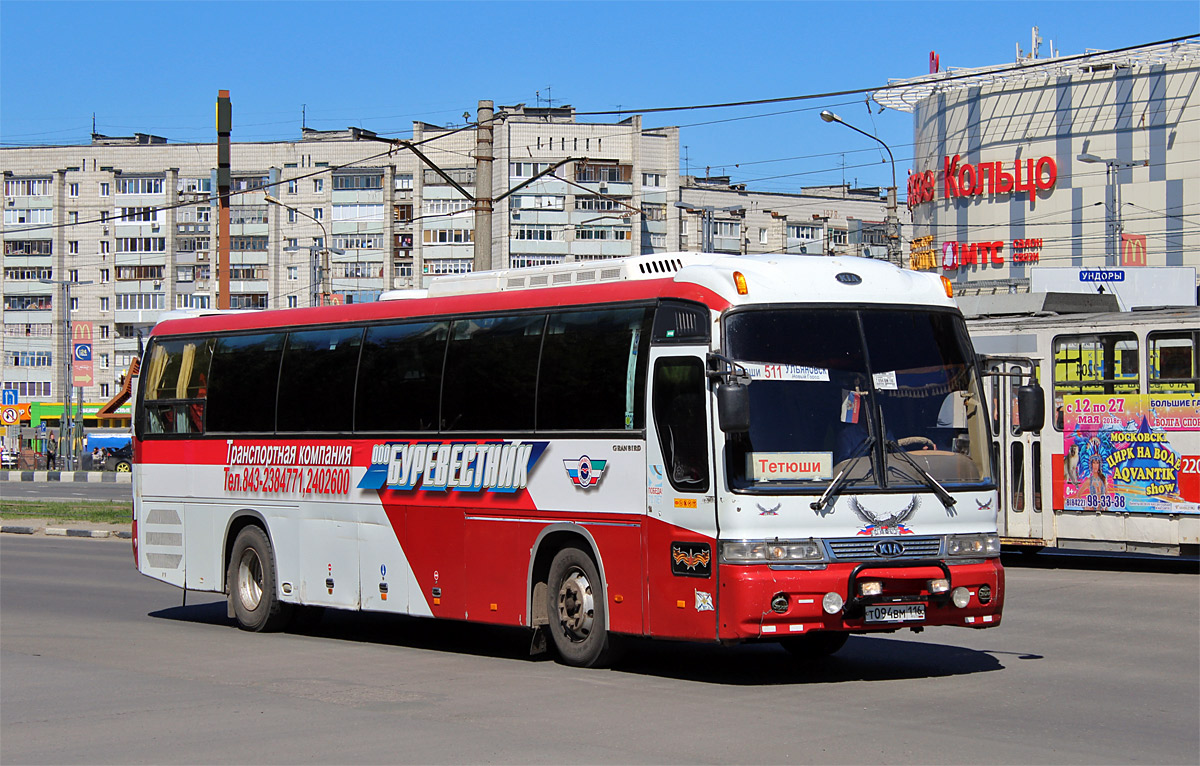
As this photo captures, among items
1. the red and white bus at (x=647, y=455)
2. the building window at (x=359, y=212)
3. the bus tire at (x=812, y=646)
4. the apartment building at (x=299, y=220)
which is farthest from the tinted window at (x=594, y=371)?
the building window at (x=359, y=212)

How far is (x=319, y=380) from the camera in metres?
14.6

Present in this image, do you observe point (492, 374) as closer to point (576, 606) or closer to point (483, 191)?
point (576, 606)

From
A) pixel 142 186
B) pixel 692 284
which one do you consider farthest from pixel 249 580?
pixel 142 186

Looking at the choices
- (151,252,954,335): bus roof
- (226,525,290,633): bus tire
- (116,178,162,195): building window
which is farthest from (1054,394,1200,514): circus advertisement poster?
(116,178,162,195): building window

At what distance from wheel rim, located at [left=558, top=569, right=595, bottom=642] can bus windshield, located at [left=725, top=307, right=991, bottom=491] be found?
1936 mm

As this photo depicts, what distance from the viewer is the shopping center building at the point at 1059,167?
68.8 meters

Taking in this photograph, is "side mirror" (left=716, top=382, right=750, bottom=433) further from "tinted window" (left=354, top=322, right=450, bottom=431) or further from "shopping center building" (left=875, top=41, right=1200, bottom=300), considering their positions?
"shopping center building" (left=875, top=41, right=1200, bottom=300)

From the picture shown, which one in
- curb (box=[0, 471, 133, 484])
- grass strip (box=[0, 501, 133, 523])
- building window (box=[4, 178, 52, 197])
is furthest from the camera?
building window (box=[4, 178, 52, 197])

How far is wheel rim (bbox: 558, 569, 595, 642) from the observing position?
462 inches

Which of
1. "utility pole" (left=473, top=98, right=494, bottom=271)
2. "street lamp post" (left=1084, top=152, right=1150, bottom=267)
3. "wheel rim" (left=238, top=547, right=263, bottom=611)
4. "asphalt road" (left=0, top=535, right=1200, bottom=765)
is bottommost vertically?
"asphalt road" (left=0, top=535, right=1200, bottom=765)

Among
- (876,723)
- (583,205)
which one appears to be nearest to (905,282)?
(876,723)

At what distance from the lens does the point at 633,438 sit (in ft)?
37.2

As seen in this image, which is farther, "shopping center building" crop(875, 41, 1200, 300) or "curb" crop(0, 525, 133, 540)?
"shopping center building" crop(875, 41, 1200, 300)

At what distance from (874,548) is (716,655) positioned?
263 centimetres
